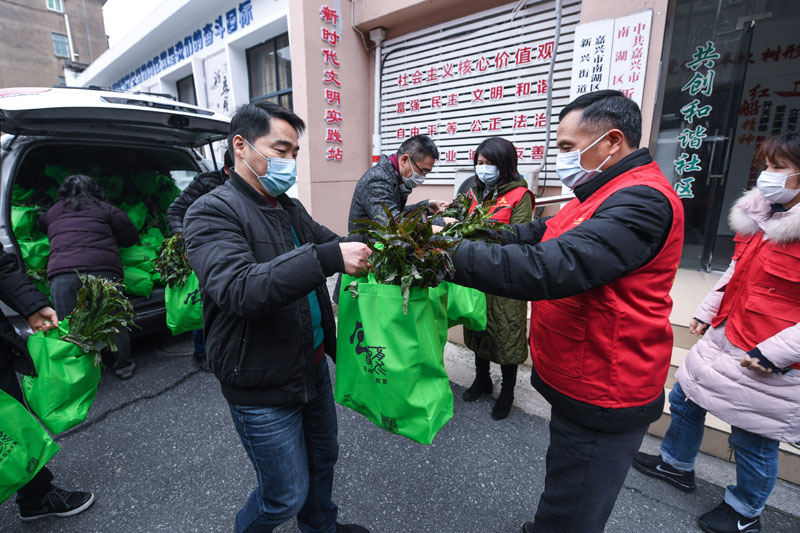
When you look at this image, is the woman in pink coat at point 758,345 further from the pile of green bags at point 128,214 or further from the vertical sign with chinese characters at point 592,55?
the pile of green bags at point 128,214

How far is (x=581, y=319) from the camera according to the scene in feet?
4.59

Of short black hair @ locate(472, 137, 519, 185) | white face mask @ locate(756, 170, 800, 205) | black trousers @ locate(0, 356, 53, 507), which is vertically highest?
short black hair @ locate(472, 137, 519, 185)

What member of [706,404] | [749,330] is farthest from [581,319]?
[706,404]

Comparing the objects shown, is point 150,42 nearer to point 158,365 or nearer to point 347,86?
point 347,86

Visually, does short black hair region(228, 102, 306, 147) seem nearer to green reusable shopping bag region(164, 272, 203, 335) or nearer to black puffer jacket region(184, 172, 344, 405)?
black puffer jacket region(184, 172, 344, 405)

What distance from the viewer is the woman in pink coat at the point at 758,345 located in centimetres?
181

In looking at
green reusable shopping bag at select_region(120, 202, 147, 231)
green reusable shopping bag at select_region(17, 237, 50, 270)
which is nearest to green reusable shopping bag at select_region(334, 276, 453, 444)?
green reusable shopping bag at select_region(17, 237, 50, 270)

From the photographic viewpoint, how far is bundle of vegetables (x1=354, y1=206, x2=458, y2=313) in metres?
1.35

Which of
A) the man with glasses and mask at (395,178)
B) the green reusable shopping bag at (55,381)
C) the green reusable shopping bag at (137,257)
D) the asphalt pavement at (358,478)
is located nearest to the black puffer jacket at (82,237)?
the green reusable shopping bag at (137,257)

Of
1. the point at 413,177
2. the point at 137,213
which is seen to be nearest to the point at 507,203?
the point at 413,177

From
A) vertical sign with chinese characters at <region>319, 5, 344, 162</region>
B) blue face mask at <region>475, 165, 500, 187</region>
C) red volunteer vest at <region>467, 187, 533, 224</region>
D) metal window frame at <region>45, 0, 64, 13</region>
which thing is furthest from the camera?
metal window frame at <region>45, 0, 64, 13</region>

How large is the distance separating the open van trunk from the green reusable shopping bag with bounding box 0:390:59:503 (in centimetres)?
222

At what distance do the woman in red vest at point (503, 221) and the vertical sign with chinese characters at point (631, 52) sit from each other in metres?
1.86

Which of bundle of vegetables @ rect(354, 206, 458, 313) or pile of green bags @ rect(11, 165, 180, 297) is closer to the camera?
bundle of vegetables @ rect(354, 206, 458, 313)
